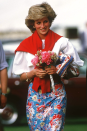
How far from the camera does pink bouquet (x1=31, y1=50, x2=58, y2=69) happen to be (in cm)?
298

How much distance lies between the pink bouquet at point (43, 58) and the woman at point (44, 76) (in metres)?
0.13

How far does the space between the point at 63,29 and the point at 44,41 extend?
18.6 meters

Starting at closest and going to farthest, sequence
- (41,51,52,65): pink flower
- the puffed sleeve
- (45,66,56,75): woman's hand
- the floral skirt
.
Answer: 1. (41,51,52,65): pink flower
2. (45,66,56,75): woman's hand
3. the floral skirt
4. the puffed sleeve

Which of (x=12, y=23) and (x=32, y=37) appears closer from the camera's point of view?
(x=32, y=37)

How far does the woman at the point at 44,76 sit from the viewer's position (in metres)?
3.21

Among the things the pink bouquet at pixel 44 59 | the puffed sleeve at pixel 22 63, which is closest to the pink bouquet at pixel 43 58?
the pink bouquet at pixel 44 59

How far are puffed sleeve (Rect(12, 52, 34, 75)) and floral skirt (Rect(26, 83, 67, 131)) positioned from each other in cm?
30

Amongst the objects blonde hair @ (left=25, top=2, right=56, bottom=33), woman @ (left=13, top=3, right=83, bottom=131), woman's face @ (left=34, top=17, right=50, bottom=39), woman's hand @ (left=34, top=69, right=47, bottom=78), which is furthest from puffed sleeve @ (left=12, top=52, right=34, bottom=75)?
blonde hair @ (left=25, top=2, right=56, bottom=33)

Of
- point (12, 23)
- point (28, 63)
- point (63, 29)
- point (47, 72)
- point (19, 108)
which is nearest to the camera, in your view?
point (47, 72)

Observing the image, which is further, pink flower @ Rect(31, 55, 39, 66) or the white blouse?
the white blouse

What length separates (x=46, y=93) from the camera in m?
3.25

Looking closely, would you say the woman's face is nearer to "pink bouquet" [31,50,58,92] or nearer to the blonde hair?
the blonde hair

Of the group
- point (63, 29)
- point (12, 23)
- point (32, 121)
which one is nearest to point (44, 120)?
point (32, 121)

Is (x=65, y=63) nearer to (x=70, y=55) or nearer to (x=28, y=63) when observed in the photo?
(x=70, y=55)
